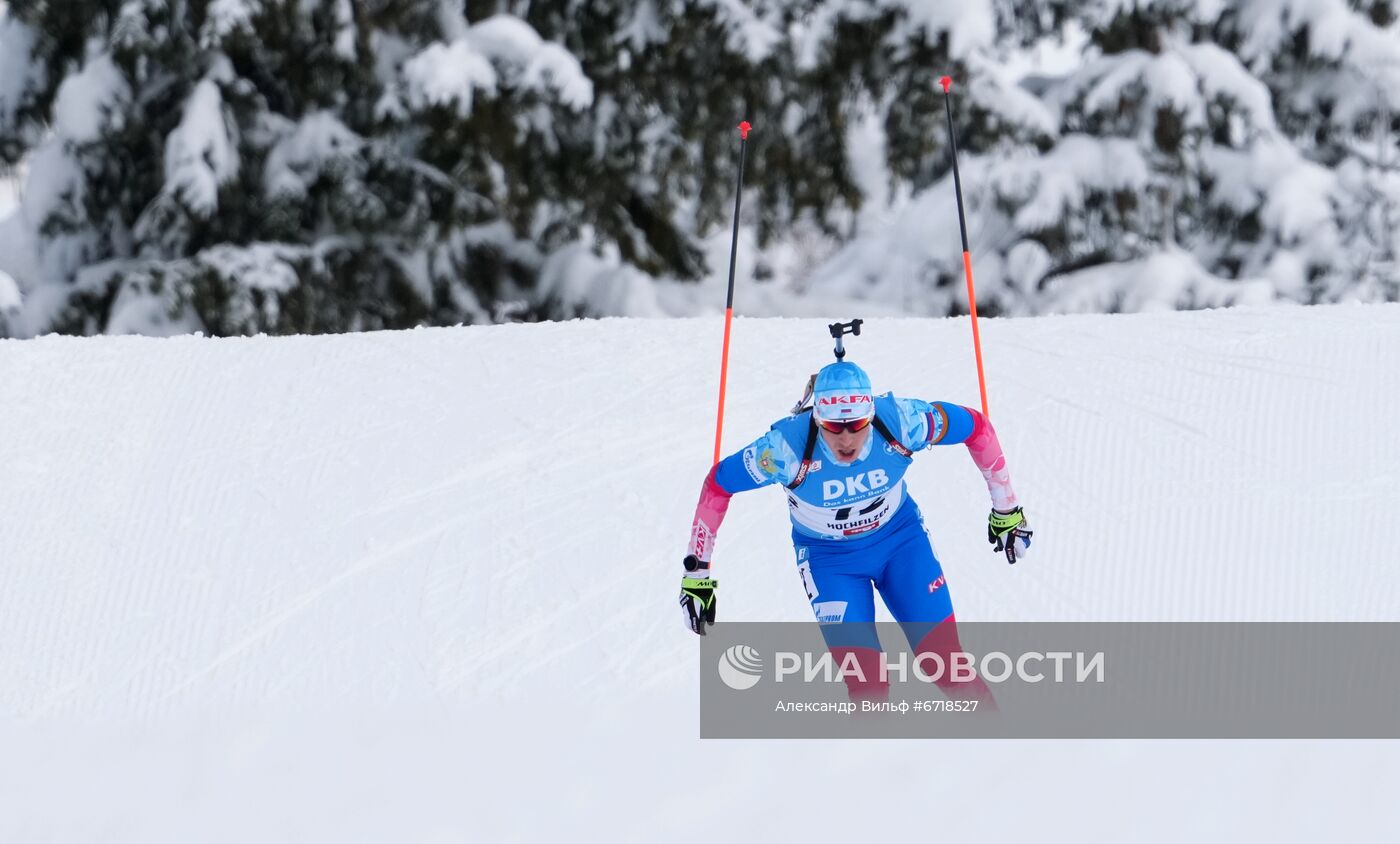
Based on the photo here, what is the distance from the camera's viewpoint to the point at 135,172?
1259cm

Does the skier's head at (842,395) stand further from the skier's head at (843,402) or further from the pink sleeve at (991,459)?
the pink sleeve at (991,459)

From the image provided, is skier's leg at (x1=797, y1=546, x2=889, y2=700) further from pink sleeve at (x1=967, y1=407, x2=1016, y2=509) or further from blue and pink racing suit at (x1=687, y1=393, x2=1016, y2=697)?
pink sleeve at (x1=967, y1=407, x2=1016, y2=509)

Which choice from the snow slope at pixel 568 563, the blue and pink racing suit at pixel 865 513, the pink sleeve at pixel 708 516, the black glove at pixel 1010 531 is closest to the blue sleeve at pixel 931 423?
the blue and pink racing suit at pixel 865 513

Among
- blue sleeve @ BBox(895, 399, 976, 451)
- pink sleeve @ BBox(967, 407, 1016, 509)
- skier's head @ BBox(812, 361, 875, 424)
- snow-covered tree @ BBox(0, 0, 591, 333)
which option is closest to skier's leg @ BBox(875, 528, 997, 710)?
pink sleeve @ BBox(967, 407, 1016, 509)

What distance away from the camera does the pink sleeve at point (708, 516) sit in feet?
14.4

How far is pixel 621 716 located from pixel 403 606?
1.25 metres

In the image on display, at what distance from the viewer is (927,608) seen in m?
4.66

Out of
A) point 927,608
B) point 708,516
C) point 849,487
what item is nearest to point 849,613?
point 927,608

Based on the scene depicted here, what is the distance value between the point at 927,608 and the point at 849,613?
244 mm

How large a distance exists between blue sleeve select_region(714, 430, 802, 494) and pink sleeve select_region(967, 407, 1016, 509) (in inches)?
22.3

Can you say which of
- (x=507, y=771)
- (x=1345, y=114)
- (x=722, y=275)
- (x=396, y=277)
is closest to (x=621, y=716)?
(x=507, y=771)

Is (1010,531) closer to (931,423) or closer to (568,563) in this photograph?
(931,423)

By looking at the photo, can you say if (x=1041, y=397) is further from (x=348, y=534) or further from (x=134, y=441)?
(x=134, y=441)

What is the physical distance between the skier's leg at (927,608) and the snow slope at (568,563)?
0.65 ft
